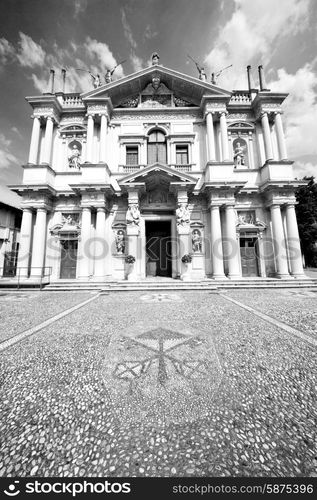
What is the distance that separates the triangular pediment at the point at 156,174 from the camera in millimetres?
11719

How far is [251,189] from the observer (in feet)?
42.6

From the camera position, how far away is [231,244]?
11.8 m

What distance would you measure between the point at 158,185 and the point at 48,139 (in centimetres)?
842

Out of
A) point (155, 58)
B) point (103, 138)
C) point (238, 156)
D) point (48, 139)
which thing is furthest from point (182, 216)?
point (155, 58)

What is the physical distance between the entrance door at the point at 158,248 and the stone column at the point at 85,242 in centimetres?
394

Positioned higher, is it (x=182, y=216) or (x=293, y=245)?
(x=182, y=216)

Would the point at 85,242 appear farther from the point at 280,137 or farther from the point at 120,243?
the point at 280,137

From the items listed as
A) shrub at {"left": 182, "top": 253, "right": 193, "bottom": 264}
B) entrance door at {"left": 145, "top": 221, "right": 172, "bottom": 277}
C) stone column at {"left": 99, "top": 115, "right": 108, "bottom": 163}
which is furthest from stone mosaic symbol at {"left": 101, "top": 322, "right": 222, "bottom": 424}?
stone column at {"left": 99, "top": 115, "right": 108, "bottom": 163}

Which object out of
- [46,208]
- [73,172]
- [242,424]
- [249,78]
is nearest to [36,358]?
[242,424]

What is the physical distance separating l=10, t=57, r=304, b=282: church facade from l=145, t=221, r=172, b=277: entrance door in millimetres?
72

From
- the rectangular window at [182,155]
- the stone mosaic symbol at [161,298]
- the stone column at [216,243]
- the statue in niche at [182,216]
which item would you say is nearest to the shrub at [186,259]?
the stone column at [216,243]

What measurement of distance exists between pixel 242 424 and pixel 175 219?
39.1ft

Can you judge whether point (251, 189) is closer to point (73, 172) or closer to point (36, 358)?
point (73, 172)

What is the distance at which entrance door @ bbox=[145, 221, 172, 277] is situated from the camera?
44.3ft
